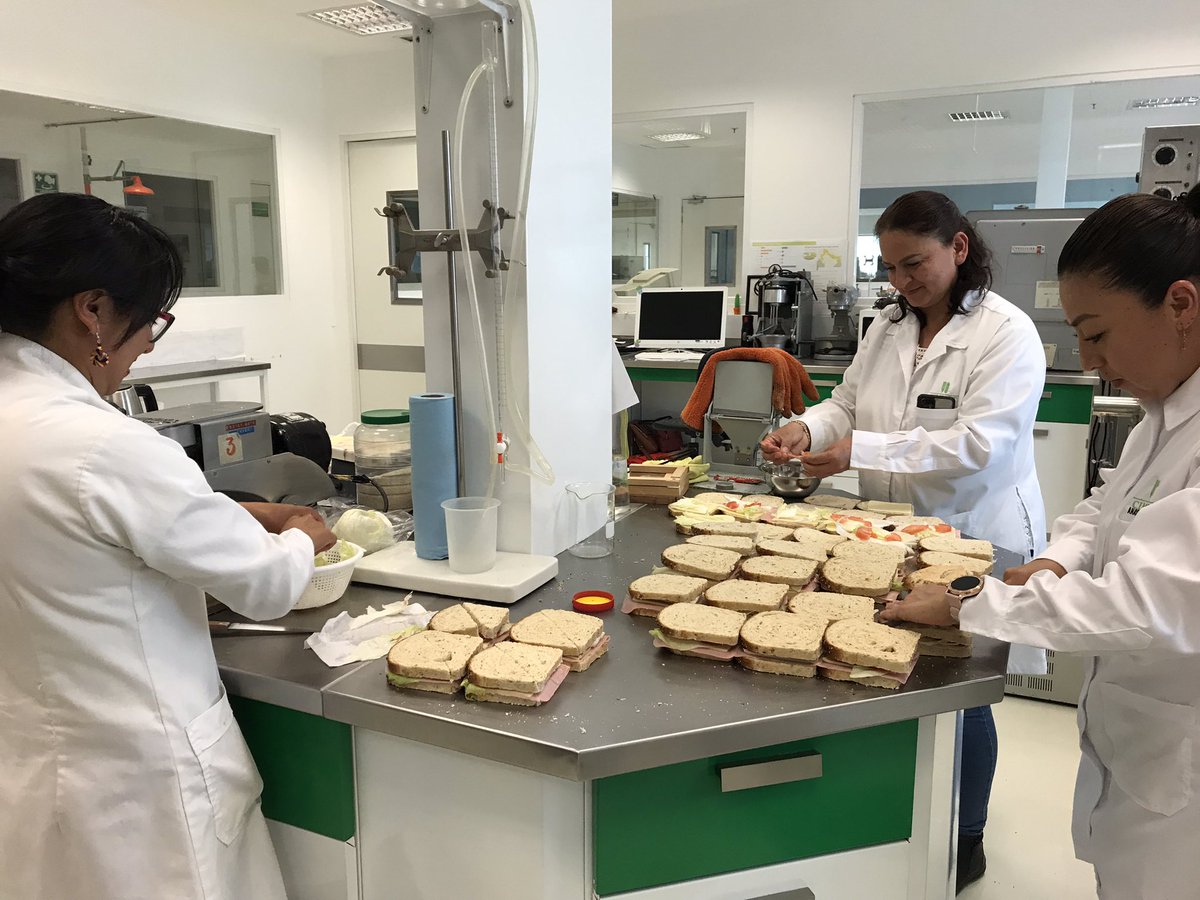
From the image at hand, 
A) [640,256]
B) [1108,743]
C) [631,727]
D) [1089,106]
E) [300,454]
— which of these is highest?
[1089,106]

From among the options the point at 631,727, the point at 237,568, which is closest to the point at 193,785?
the point at 237,568

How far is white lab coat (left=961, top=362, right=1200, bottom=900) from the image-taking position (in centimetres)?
108

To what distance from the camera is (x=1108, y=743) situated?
1.29 m

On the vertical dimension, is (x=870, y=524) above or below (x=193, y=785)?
above

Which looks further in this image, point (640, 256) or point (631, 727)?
point (640, 256)

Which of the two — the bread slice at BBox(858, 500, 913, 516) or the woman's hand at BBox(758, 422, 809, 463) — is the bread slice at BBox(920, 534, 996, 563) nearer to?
the bread slice at BBox(858, 500, 913, 516)

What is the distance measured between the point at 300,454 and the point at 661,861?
145 cm

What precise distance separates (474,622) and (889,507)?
1.13 m

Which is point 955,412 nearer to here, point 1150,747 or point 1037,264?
point 1150,747

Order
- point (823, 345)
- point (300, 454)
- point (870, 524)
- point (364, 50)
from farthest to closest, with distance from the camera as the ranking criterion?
point (364, 50) < point (823, 345) < point (300, 454) < point (870, 524)

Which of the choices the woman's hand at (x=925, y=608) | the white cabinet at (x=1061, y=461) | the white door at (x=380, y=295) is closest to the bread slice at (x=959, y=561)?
the woman's hand at (x=925, y=608)

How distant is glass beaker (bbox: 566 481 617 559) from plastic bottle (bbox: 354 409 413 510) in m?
0.42

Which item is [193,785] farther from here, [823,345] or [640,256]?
[640,256]

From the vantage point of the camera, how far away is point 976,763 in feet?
6.74
